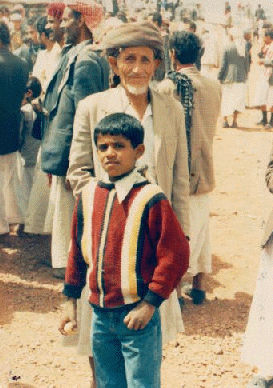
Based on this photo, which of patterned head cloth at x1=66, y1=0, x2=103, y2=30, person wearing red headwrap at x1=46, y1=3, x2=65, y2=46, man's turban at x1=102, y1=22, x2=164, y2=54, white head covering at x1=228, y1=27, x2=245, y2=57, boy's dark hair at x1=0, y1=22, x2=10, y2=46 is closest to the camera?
man's turban at x1=102, y1=22, x2=164, y2=54

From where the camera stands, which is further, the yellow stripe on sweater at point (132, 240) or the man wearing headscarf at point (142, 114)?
the man wearing headscarf at point (142, 114)

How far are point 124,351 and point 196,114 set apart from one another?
215cm

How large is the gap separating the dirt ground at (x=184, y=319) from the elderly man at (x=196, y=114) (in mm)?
512

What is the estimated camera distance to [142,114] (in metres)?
3.05

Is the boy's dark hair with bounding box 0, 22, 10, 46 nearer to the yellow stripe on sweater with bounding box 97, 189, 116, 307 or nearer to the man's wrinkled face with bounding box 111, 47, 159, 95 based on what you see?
the man's wrinkled face with bounding box 111, 47, 159, 95

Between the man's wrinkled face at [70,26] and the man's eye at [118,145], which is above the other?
the man's wrinkled face at [70,26]

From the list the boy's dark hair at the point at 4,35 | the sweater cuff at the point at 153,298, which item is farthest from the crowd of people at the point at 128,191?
the boy's dark hair at the point at 4,35

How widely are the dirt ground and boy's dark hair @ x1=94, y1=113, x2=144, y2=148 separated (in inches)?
71.0

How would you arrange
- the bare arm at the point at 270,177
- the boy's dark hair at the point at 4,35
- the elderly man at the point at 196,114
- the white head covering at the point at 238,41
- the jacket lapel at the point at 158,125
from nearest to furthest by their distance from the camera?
1. the jacket lapel at the point at 158,125
2. the bare arm at the point at 270,177
3. the elderly man at the point at 196,114
4. the boy's dark hair at the point at 4,35
5. the white head covering at the point at 238,41

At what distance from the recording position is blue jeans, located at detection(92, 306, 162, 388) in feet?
8.03

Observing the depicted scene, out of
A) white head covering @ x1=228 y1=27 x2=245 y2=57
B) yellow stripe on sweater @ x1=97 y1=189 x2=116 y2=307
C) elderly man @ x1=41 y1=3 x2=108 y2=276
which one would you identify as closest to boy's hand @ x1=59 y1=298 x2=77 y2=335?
yellow stripe on sweater @ x1=97 y1=189 x2=116 y2=307

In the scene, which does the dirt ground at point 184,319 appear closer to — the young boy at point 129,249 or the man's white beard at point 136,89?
the young boy at point 129,249

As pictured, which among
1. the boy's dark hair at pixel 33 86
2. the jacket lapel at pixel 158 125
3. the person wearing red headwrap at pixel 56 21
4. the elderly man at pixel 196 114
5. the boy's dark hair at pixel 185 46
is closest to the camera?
the jacket lapel at pixel 158 125

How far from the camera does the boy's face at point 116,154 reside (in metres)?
2.42
